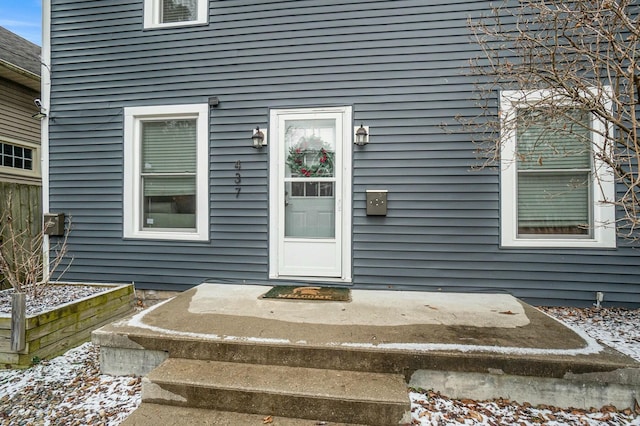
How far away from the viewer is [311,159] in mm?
3928

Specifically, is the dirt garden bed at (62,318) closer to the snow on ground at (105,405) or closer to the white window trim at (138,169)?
the snow on ground at (105,405)

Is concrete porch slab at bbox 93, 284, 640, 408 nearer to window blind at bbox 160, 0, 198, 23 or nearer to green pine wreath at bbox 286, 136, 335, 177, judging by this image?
green pine wreath at bbox 286, 136, 335, 177

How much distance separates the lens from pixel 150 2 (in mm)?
4180

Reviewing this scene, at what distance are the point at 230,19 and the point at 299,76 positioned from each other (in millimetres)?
1210

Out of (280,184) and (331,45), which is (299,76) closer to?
(331,45)

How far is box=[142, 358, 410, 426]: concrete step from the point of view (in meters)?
1.85

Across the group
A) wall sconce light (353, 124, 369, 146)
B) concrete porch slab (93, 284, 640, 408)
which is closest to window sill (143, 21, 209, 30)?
wall sconce light (353, 124, 369, 146)

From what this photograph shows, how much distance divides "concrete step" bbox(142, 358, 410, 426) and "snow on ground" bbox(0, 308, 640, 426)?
0.25 m

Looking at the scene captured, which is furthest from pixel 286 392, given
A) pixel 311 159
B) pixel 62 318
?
pixel 311 159

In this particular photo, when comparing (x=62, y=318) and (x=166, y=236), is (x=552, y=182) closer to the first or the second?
(x=166, y=236)

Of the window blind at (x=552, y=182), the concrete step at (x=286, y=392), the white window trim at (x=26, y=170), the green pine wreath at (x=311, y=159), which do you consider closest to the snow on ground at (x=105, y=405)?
the concrete step at (x=286, y=392)

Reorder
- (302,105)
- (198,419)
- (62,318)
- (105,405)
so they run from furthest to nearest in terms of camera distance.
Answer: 1. (302,105)
2. (62,318)
3. (105,405)
4. (198,419)

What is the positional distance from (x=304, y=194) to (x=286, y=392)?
7.95 feet

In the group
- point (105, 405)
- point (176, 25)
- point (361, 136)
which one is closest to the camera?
point (105, 405)
